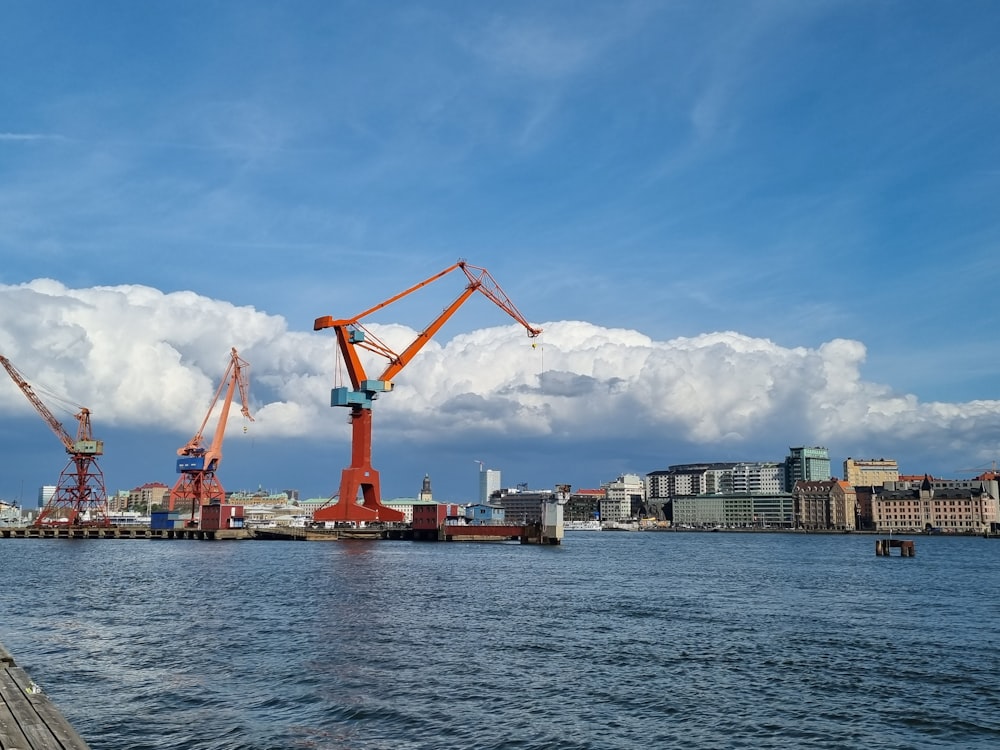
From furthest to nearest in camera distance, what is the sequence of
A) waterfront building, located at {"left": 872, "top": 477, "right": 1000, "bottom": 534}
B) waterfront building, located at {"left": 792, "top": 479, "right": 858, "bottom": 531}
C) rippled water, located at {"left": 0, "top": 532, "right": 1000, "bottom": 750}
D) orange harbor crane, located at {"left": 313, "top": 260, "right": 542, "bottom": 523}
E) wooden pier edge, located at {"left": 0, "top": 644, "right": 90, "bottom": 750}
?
waterfront building, located at {"left": 792, "top": 479, "right": 858, "bottom": 531}
waterfront building, located at {"left": 872, "top": 477, "right": 1000, "bottom": 534}
orange harbor crane, located at {"left": 313, "top": 260, "right": 542, "bottom": 523}
rippled water, located at {"left": 0, "top": 532, "right": 1000, "bottom": 750}
wooden pier edge, located at {"left": 0, "top": 644, "right": 90, "bottom": 750}

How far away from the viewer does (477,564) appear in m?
59.7

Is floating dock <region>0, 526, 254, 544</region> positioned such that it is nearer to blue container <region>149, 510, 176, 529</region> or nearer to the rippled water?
blue container <region>149, 510, 176, 529</region>

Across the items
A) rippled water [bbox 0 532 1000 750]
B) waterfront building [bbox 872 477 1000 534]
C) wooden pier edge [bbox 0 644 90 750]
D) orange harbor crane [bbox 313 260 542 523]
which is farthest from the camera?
waterfront building [bbox 872 477 1000 534]

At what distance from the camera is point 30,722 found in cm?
1019

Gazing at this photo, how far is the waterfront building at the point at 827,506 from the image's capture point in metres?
→ 190

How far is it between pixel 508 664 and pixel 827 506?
18899 centimetres

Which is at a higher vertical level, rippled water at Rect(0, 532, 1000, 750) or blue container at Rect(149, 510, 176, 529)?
rippled water at Rect(0, 532, 1000, 750)

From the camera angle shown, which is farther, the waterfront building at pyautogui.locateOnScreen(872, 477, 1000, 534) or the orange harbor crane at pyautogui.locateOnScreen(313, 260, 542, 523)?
the waterfront building at pyautogui.locateOnScreen(872, 477, 1000, 534)

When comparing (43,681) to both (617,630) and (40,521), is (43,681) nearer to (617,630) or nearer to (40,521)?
(617,630)

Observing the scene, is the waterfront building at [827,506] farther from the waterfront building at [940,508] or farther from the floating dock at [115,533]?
the floating dock at [115,533]

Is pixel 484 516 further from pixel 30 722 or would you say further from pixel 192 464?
pixel 30 722

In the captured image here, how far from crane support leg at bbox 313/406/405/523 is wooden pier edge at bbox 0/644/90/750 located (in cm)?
8055

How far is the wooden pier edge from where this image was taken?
9.34 m

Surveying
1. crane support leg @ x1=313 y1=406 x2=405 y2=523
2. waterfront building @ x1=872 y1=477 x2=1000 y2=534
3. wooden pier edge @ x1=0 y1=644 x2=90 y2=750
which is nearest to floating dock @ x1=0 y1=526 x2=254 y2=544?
crane support leg @ x1=313 y1=406 x2=405 y2=523
